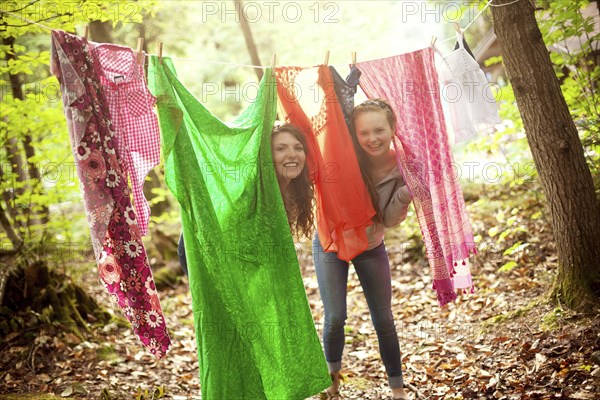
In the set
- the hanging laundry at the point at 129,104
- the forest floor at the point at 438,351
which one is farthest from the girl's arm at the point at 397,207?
the hanging laundry at the point at 129,104

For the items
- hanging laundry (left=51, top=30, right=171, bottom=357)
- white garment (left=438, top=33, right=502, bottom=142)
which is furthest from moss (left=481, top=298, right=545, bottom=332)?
hanging laundry (left=51, top=30, right=171, bottom=357)

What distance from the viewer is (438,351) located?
3.82m

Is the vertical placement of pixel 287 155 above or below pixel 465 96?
below

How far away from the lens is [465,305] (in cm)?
454

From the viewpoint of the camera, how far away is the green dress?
96.6 inches

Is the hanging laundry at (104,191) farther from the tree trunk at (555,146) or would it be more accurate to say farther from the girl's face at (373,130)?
the tree trunk at (555,146)

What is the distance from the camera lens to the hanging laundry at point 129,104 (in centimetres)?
247

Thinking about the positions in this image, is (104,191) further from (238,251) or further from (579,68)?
(579,68)

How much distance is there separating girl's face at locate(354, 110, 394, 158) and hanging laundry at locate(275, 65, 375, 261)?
0.30 ft

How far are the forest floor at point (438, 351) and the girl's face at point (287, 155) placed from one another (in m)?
1.58

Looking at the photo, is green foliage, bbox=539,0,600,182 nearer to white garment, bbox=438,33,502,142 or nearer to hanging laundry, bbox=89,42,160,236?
white garment, bbox=438,33,502,142

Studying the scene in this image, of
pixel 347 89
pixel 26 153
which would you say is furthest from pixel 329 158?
pixel 26 153

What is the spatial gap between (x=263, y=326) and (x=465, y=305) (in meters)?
2.58

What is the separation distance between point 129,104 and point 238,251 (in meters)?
0.89
